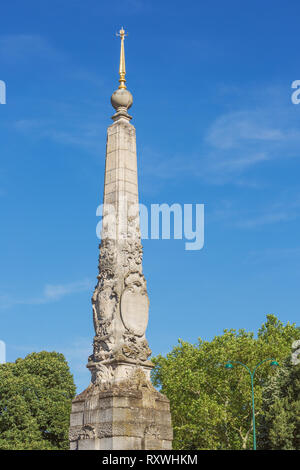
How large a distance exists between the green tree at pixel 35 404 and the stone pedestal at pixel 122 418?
828 inches

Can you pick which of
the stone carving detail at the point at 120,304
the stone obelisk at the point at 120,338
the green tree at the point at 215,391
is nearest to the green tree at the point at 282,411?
the green tree at the point at 215,391

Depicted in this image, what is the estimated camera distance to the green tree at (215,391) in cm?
3975

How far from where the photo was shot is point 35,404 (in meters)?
43.4

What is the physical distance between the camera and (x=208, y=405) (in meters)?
39.5

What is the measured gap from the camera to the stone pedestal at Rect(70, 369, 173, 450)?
2020 centimetres

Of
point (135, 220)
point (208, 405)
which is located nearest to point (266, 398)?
point (208, 405)

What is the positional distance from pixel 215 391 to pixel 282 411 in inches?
370

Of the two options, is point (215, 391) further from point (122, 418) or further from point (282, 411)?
point (122, 418)

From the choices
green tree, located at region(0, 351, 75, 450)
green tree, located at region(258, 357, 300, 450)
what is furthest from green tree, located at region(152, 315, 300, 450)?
green tree, located at region(0, 351, 75, 450)

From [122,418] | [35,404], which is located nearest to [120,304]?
[122,418]

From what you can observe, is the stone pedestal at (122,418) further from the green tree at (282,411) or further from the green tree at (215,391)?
the green tree at (215,391)
